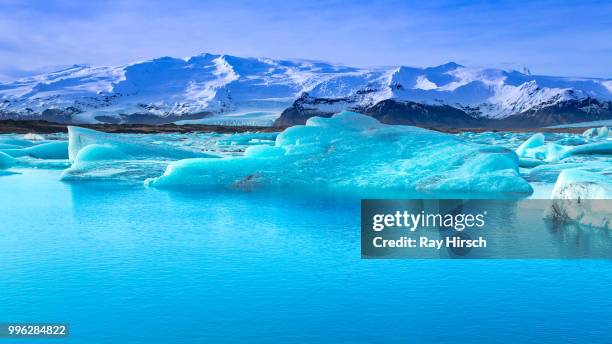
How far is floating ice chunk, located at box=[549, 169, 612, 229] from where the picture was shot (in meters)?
6.46

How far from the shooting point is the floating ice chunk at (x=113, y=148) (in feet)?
44.0

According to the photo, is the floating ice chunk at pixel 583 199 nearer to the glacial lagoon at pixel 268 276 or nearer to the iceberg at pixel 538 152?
the glacial lagoon at pixel 268 276

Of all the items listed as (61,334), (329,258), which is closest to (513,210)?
(329,258)

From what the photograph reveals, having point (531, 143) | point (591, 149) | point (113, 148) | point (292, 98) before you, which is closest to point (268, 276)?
point (113, 148)

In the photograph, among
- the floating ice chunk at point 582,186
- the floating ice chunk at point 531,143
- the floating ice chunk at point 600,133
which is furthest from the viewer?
the floating ice chunk at point 600,133

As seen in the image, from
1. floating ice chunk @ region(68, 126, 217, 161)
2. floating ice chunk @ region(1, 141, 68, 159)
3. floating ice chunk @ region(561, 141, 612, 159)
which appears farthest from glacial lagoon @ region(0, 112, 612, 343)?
floating ice chunk @ region(1, 141, 68, 159)

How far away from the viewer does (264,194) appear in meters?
9.75

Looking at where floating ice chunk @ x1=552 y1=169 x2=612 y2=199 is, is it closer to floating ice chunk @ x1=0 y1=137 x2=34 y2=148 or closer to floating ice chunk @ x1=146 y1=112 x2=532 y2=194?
floating ice chunk @ x1=146 y1=112 x2=532 y2=194

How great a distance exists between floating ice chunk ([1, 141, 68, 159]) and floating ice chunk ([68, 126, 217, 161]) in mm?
3553

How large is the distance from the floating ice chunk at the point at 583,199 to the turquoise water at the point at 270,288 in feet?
4.42

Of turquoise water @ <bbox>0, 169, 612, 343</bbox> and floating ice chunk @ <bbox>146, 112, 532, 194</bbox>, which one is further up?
floating ice chunk @ <bbox>146, 112, 532, 194</bbox>

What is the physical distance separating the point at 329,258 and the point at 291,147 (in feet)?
19.4

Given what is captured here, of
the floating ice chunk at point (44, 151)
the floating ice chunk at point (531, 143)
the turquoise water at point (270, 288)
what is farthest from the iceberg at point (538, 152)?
the floating ice chunk at point (44, 151)

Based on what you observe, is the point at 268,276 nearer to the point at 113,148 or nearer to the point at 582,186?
the point at 582,186
